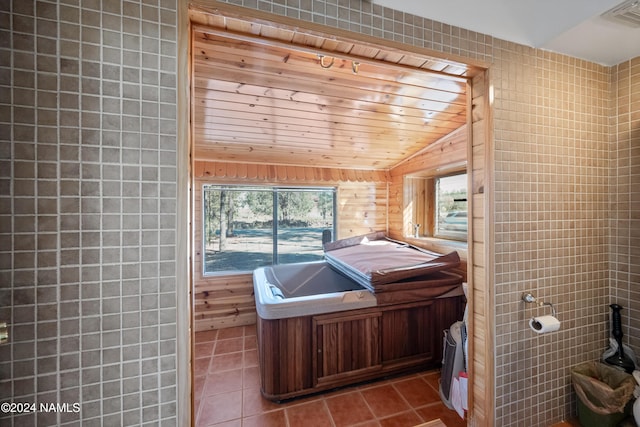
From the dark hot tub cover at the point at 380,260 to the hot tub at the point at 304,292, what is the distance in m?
0.13

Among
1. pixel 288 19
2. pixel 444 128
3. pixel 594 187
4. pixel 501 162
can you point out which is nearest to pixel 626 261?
pixel 594 187

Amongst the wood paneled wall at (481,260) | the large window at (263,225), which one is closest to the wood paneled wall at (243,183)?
the large window at (263,225)

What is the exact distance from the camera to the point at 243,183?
10.9ft

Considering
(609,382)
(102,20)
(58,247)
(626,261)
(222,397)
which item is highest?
(102,20)

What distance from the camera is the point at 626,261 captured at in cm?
147

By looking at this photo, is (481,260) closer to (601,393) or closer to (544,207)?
(544,207)

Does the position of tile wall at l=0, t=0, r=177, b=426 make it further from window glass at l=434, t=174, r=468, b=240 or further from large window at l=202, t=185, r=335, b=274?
window glass at l=434, t=174, r=468, b=240

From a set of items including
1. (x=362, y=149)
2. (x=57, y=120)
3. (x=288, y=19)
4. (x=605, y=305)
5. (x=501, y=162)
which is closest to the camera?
(x=57, y=120)

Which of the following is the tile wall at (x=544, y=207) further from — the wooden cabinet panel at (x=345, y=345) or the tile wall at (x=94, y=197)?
the wooden cabinet panel at (x=345, y=345)

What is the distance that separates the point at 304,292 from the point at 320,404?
3.34 feet

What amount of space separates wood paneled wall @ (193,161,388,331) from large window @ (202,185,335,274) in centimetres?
14

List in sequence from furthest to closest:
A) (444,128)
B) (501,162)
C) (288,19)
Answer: (444,128), (501,162), (288,19)

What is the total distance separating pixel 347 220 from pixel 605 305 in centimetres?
→ 265

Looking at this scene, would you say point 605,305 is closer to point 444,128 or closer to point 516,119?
point 516,119
